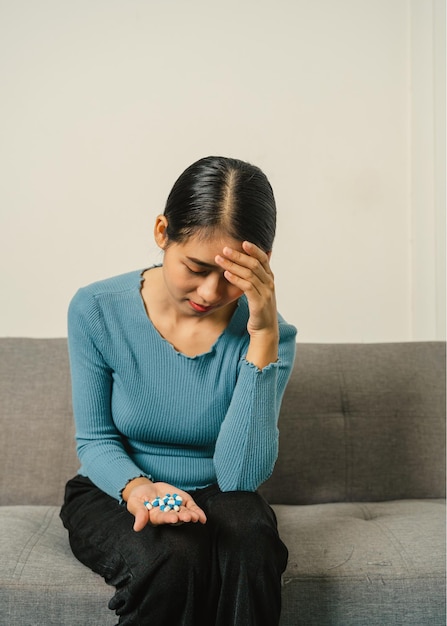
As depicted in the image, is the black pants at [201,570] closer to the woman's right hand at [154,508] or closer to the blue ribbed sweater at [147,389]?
the woman's right hand at [154,508]

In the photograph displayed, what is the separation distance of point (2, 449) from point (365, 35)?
1788mm

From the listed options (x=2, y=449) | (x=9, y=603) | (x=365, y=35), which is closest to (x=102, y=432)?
(x=9, y=603)

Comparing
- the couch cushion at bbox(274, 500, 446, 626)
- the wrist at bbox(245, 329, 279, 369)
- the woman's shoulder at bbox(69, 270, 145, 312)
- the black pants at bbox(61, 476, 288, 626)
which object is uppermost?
the woman's shoulder at bbox(69, 270, 145, 312)

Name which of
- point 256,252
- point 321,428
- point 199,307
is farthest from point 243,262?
point 321,428

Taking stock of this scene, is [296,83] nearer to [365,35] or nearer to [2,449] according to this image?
[365,35]

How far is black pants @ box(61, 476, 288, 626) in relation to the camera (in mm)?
1173

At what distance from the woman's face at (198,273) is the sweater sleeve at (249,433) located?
0.15 metres

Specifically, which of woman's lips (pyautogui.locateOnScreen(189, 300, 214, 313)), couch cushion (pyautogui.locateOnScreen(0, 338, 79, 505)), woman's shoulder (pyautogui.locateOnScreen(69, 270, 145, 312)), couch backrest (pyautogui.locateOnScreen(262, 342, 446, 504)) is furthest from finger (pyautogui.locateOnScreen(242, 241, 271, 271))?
couch cushion (pyautogui.locateOnScreen(0, 338, 79, 505))

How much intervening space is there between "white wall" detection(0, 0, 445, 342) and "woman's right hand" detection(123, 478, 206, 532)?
1.17m

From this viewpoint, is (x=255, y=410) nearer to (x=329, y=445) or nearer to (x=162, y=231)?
(x=162, y=231)

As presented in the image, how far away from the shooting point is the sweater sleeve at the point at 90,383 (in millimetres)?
1506

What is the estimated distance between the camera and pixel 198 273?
1.35 meters

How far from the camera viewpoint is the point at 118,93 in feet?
7.84

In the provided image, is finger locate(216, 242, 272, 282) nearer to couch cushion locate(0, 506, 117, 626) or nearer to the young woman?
the young woman
